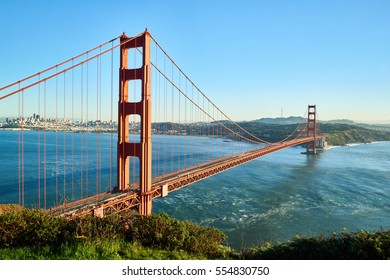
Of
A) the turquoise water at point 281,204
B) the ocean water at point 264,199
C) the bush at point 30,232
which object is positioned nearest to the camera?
the bush at point 30,232

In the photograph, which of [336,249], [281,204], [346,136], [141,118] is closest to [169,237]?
[336,249]

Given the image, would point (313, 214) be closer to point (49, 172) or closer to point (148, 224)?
point (148, 224)

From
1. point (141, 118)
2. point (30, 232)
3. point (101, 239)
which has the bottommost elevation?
point (101, 239)

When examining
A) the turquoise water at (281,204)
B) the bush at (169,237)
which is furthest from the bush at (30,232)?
the turquoise water at (281,204)

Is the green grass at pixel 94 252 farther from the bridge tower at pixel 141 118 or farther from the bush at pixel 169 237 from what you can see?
the bridge tower at pixel 141 118

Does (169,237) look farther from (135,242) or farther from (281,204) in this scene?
(281,204)

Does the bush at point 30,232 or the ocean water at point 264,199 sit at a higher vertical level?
the bush at point 30,232

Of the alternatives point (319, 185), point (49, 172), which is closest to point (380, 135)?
point (319, 185)
